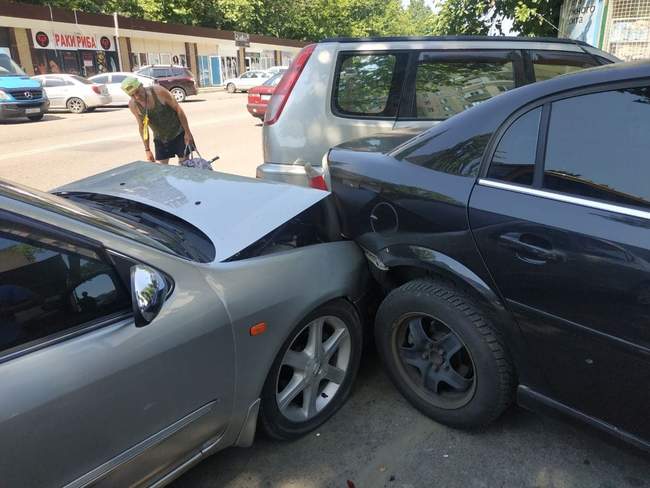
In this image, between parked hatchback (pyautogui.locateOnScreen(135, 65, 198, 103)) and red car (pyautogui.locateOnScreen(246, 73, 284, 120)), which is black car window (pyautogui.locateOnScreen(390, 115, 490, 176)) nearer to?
red car (pyautogui.locateOnScreen(246, 73, 284, 120))

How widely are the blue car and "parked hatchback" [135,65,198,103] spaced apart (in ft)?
29.2

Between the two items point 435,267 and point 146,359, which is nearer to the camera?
point 146,359

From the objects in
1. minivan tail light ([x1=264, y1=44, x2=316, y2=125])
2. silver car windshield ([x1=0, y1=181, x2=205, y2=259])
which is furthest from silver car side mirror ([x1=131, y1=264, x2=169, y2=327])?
minivan tail light ([x1=264, y1=44, x2=316, y2=125])

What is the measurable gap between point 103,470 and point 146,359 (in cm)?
36

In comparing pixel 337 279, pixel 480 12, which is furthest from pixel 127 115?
pixel 337 279

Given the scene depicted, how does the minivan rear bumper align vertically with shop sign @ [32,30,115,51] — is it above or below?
below

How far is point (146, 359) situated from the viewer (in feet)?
5.65

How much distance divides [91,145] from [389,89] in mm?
9331

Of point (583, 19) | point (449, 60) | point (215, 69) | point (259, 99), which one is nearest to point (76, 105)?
point (259, 99)

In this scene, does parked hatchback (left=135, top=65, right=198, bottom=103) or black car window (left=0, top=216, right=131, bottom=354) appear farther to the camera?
parked hatchback (left=135, top=65, right=198, bottom=103)

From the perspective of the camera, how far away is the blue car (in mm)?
15256

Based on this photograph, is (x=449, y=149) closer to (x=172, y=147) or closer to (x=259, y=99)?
(x=172, y=147)

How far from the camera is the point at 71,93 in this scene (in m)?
19.3

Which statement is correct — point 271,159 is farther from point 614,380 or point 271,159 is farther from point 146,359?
point 614,380
